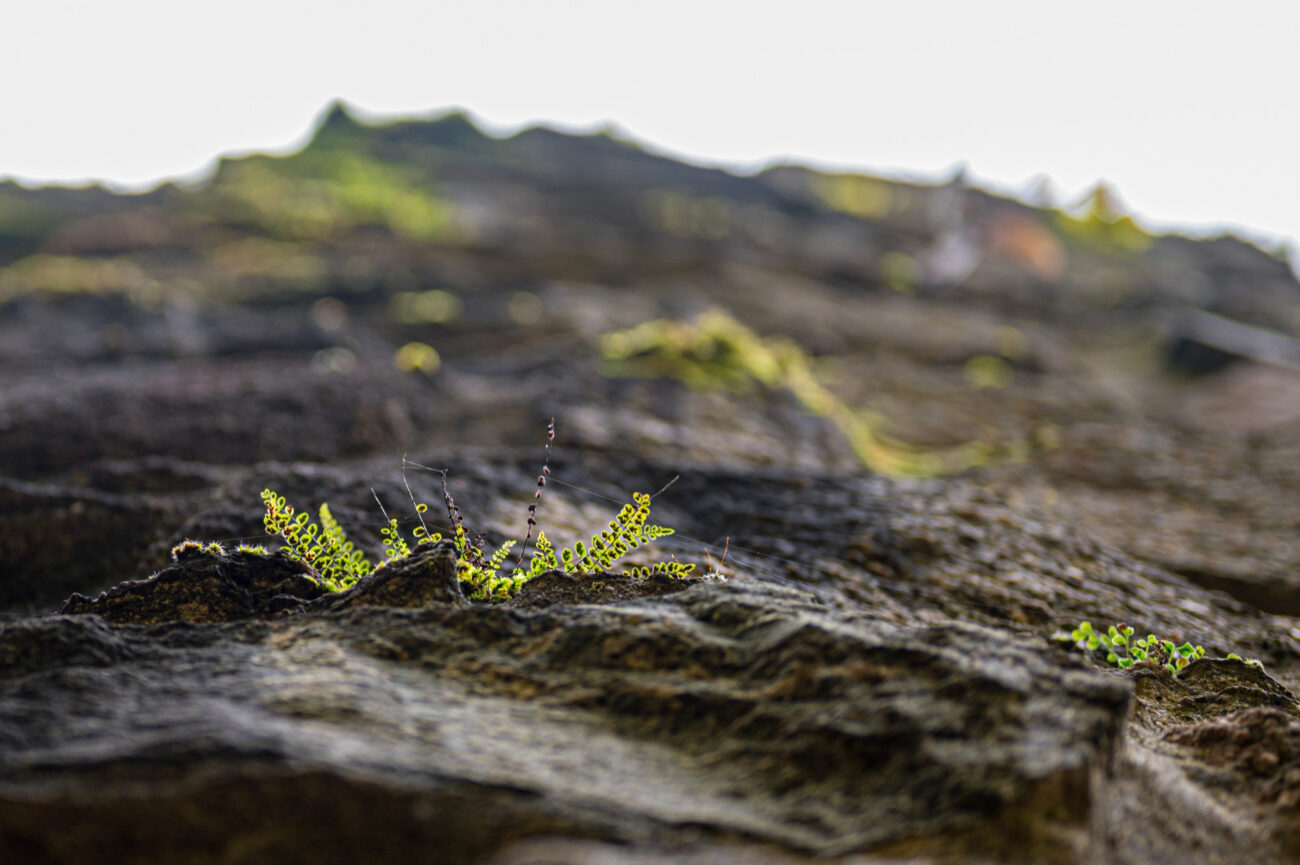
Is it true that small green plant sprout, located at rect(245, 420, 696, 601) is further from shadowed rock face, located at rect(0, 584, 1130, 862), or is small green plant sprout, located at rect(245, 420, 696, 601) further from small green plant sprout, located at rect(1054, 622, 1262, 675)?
small green plant sprout, located at rect(1054, 622, 1262, 675)

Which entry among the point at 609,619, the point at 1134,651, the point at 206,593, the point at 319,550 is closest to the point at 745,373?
the point at 1134,651

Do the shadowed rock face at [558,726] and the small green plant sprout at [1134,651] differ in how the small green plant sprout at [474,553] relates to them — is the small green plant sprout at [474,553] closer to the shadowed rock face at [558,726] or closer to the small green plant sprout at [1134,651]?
the shadowed rock face at [558,726]

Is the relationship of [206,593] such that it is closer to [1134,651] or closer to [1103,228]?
[1134,651]

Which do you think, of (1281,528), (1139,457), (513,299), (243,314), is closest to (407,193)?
(513,299)

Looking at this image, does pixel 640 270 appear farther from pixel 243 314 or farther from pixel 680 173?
pixel 680 173

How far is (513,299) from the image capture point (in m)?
12.4

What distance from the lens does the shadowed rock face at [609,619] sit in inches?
58.1

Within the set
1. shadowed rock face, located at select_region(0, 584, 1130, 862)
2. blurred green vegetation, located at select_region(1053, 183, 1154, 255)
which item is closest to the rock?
shadowed rock face, located at select_region(0, 584, 1130, 862)

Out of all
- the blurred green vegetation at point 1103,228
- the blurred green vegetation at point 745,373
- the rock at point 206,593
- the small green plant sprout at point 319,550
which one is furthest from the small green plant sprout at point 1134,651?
the blurred green vegetation at point 1103,228

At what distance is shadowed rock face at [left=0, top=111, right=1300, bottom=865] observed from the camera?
1475 mm

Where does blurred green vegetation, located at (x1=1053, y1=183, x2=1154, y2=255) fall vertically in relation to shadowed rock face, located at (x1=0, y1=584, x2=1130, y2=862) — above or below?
above

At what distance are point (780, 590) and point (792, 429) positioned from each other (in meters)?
4.65

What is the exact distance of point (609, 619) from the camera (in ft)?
6.97

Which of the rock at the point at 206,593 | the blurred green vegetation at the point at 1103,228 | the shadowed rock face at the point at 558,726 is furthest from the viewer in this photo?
the blurred green vegetation at the point at 1103,228
